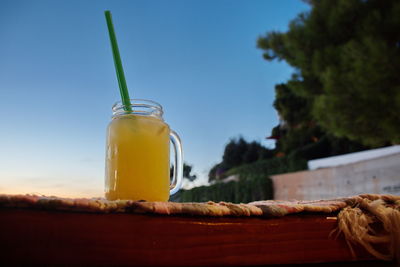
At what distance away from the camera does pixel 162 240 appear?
37 centimetres

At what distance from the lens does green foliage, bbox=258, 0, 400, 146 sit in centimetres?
398

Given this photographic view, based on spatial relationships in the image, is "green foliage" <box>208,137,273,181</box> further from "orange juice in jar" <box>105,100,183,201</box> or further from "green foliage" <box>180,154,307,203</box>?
"orange juice in jar" <box>105,100,183,201</box>

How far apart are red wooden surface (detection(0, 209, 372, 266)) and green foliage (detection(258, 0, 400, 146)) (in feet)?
12.9

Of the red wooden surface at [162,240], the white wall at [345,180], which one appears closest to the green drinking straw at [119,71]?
the red wooden surface at [162,240]

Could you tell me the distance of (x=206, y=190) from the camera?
6.42m

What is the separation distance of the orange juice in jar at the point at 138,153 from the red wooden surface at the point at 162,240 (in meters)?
0.27

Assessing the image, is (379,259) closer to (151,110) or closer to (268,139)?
(151,110)

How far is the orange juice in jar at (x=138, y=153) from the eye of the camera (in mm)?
638

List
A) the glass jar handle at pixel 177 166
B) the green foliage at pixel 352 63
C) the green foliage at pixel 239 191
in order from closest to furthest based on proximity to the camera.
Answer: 1. the glass jar handle at pixel 177 166
2. the green foliage at pixel 352 63
3. the green foliage at pixel 239 191

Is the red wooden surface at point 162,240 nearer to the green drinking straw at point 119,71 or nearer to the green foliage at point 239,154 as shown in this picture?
the green drinking straw at point 119,71

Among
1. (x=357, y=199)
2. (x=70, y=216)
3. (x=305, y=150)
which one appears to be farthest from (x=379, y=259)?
(x=305, y=150)

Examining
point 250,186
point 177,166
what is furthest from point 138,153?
point 250,186

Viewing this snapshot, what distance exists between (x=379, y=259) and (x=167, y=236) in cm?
29

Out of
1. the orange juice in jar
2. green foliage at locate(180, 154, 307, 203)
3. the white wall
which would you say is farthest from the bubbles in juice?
green foliage at locate(180, 154, 307, 203)
